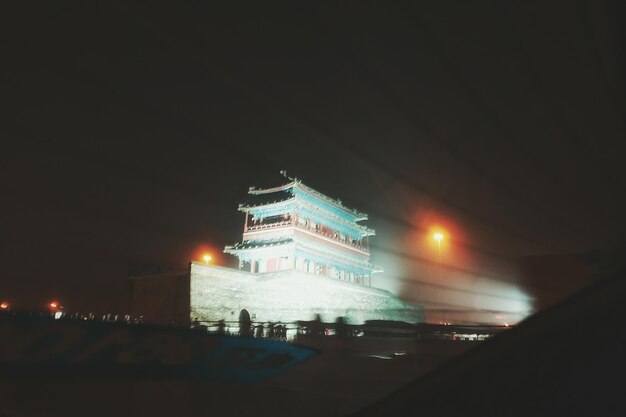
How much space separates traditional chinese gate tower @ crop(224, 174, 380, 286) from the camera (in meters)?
17.8

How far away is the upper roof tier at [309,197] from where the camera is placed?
17.9 m

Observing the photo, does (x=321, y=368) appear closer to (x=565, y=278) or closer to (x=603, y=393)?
(x=565, y=278)

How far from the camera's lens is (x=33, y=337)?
2.19 m

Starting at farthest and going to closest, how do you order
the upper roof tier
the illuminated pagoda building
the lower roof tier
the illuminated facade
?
the upper roof tier → the lower roof tier → the illuminated facade → the illuminated pagoda building

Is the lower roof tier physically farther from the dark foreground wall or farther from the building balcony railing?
the dark foreground wall

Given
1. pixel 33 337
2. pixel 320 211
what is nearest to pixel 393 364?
pixel 33 337

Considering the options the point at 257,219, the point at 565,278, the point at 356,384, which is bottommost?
the point at 356,384

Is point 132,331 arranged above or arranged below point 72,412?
→ above

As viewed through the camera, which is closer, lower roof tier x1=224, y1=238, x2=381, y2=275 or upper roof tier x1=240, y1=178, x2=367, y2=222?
lower roof tier x1=224, y1=238, x2=381, y2=275

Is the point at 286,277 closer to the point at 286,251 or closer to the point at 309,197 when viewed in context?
the point at 286,251

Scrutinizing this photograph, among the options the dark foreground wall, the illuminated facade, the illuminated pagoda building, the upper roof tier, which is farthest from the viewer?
the upper roof tier

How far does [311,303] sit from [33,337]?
567 inches

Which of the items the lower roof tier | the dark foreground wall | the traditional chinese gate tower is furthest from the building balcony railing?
the dark foreground wall

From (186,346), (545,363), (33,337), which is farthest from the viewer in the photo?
(186,346)
